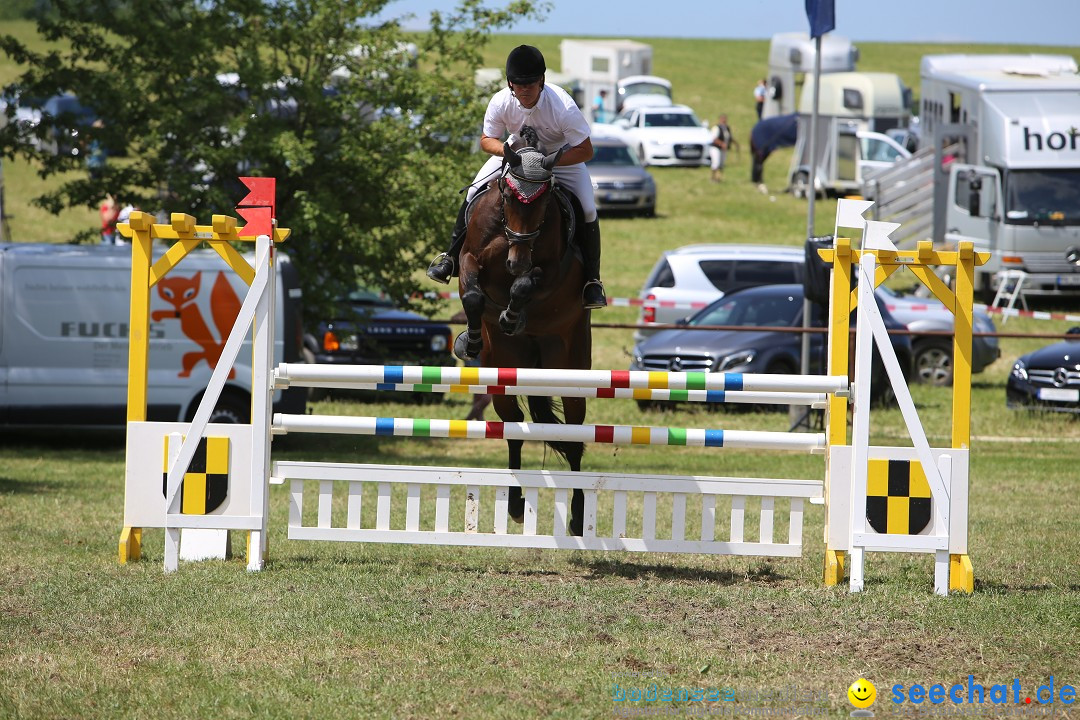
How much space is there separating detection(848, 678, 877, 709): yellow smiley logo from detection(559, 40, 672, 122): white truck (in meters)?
37.9

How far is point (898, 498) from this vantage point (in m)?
5.70

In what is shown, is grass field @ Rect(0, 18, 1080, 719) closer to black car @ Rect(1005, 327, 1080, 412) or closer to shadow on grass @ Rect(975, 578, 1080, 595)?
shadow on grass @ Rect(975, 578, 1080, 595)

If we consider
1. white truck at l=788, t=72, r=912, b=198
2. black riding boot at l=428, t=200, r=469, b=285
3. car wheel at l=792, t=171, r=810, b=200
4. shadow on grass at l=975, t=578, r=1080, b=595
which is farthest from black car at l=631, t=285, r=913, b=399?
car wheel at l=792, t=171, r=810, b=200

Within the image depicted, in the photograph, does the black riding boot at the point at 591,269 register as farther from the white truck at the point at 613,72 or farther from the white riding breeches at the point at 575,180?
the white truck at the point at 613,72

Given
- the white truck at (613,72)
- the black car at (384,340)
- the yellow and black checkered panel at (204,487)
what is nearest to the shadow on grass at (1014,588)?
the yellow and black checkered panel at (204,487)

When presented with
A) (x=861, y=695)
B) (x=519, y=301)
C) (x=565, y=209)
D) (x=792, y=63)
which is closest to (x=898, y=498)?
(x=861, y=695)

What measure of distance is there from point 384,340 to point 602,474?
10268 mm

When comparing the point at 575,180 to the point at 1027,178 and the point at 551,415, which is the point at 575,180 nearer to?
the point at 551,415

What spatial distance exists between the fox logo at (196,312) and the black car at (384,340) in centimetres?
195

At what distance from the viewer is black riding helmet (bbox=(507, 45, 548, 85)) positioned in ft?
21.3

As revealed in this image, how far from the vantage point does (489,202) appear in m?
6.67

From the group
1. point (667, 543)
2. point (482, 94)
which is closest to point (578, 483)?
point (667, 543)

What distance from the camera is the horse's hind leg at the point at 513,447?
726cm

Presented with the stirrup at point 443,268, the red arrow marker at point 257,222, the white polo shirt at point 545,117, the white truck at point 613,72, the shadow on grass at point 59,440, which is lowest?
the shadow on grass at point 59,440
